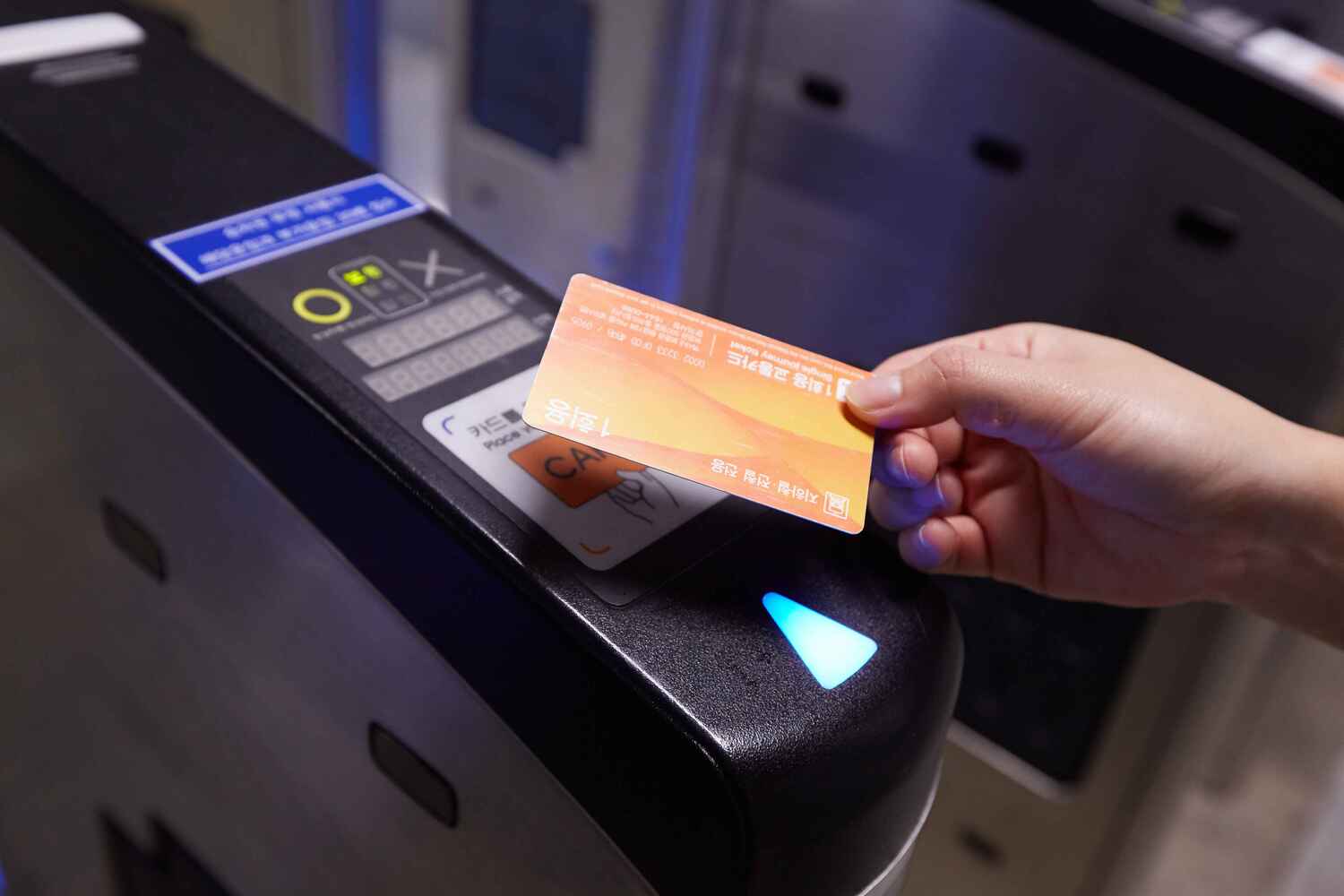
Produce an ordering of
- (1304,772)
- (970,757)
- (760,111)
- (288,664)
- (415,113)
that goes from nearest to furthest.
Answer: (288,664) → (760,111) → (970,757) → (415,113) → (1304,772)

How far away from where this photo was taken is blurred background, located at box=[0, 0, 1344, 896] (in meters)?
0.72

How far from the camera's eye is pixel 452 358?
486mm

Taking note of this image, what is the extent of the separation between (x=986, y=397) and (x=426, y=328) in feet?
0.80

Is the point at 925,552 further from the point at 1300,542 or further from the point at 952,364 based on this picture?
the point at 1300,542

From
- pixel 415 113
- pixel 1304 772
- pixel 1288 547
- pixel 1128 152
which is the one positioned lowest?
pixel 1304 772

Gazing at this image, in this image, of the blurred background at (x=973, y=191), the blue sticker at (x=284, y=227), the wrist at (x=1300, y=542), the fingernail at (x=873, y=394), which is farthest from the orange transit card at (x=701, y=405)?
the blurred background at (x=973, y=191)

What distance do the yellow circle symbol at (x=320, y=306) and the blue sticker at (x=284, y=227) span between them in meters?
0.03

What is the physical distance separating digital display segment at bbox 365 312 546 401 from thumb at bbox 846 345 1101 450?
0.47 ft

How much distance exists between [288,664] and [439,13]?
2.51 feet

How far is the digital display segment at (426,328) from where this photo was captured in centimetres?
48

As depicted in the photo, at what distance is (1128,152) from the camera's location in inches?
29.6

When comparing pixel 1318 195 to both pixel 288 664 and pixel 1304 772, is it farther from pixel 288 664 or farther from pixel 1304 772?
pixel 1304 772

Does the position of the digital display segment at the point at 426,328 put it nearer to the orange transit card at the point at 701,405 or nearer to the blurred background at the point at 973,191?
the orange transit card at the point at 701,405

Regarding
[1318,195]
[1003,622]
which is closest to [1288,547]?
[1318,195]
